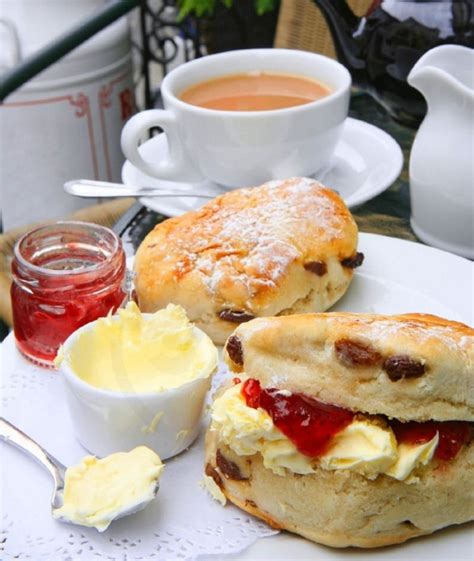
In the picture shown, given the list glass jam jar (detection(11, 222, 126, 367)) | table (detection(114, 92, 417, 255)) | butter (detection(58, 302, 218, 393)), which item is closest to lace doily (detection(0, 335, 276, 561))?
butter (detection(58, 302, 218, 393))

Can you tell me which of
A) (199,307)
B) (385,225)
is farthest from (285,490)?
(385,225)

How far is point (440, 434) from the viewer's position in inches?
38.3

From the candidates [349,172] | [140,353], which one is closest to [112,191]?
[349,172]

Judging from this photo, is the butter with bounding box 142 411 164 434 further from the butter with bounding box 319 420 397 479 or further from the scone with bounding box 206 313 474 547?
the butter with bounding box 319 420 397 479

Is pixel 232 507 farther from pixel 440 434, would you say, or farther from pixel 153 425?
pixel 440 434

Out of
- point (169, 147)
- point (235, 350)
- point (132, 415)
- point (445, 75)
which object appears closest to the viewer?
point (235, 350)

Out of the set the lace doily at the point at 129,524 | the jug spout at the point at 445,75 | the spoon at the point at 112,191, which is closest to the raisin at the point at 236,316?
the lace doily at the point at 129,524

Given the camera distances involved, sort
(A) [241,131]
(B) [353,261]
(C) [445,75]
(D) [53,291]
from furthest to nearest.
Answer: (A) [241,131] → (C) [445,75] → (B) [353,261] → (D) [53,291]

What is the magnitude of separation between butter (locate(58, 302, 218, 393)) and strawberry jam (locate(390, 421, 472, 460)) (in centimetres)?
30

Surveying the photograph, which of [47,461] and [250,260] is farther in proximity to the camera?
[250,260]

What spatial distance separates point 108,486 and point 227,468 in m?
0.15

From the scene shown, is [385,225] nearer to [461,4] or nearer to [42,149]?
[461,4]

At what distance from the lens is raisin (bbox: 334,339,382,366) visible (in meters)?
0.93

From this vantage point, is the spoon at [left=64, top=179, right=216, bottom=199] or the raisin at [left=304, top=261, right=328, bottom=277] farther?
the spoon at [left=64, top=179, right=216, bottom=199]
